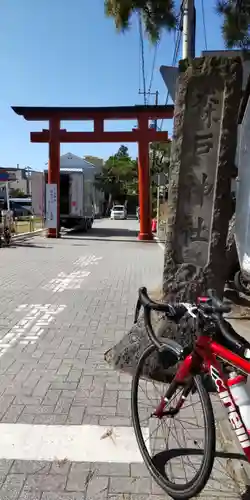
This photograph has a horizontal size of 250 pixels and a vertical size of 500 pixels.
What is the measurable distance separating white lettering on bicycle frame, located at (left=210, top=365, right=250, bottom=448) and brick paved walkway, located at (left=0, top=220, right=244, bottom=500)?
2.06ft

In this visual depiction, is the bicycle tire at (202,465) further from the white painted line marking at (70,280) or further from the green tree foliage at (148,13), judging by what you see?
the green tree foliage at (148,13)

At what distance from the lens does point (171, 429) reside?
3.27m

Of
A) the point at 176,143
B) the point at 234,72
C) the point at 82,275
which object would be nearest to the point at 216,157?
the point at 176,143

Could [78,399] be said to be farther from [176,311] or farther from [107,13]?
[107,13]

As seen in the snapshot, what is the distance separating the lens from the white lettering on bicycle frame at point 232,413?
2270 millimetres

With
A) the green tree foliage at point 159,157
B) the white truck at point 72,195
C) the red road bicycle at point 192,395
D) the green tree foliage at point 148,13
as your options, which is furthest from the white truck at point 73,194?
the red road bicycle at point 192,395

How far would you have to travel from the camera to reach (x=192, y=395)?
2730mm

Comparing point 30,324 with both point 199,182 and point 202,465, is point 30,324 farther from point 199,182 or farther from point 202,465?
point 202,465

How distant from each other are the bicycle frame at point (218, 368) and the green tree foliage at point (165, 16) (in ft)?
24.0

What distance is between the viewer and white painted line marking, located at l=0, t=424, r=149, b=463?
311cm

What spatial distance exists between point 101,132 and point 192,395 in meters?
18.8

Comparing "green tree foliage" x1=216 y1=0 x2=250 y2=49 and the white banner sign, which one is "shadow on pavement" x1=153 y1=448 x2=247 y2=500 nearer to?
"green tree foliage" x1=216 y1=0 x2=250 y2=49

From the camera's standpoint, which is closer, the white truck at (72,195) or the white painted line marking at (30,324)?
the white painted line marking at (30,324)

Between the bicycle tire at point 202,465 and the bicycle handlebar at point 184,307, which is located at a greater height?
the bicycle handlebar at point 184,307
